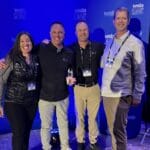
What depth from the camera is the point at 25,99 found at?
3.60 meters

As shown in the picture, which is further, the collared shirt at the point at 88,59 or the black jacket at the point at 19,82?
the collared shirt at the point at 88,59

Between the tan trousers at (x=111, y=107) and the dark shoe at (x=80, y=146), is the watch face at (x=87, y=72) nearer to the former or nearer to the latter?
the tan trousers at (x=111, y=107)

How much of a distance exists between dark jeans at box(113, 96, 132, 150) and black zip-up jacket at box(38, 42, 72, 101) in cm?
65

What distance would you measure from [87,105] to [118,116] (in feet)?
2.21

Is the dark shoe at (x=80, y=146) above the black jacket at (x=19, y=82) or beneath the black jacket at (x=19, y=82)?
beneath

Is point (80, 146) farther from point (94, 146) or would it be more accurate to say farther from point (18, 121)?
point (18, 121)

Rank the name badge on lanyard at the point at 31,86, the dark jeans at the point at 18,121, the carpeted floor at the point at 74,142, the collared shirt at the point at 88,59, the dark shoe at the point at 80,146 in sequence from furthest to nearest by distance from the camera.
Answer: the carpeted floor at the point at 74,142, the dark shoe at the point at 80,146, the collared shirt at the point at 88,59, the name badge on lanyard at the point at 31,86, the dark jeans at the point at 18,121

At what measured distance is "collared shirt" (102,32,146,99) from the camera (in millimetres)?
3559

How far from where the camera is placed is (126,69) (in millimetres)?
3598

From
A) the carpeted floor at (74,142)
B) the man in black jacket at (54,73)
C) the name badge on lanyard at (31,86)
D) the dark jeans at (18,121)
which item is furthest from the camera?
the carpeted floor at (74,142)

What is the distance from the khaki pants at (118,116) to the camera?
12.0 ft

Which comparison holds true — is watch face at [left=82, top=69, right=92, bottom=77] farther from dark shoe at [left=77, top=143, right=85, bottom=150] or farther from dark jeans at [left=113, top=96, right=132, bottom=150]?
dark shoe at [left=77, top=143, right=85, bottom=150]

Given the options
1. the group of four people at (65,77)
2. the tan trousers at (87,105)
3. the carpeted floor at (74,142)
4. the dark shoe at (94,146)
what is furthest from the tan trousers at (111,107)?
the carpeted floor at (74,142)

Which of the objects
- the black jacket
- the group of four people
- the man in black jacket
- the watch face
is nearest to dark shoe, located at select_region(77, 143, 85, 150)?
the group of four people
